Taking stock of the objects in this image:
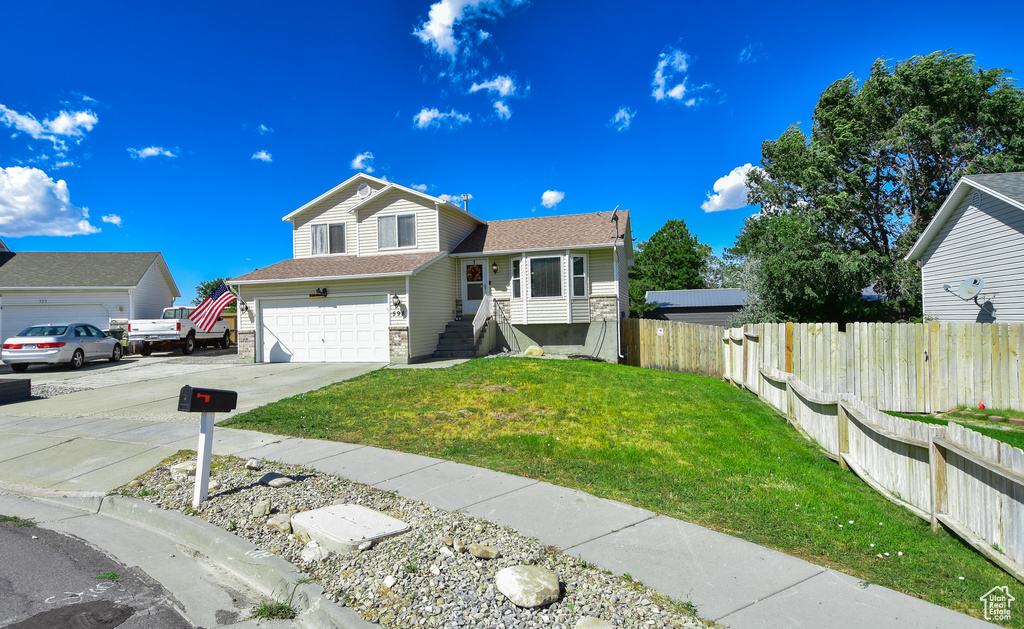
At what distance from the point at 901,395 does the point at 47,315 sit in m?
34.6

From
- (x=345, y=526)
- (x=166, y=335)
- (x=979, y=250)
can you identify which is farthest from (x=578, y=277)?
(x=166, y=335)

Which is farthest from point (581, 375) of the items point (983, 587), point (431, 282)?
point (983, 587)

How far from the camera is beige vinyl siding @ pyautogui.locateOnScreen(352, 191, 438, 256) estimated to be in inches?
790

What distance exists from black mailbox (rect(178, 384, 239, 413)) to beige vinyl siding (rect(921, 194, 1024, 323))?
1707cm

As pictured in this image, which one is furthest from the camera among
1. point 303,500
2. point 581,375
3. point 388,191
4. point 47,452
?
point 388,191

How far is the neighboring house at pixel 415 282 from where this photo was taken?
57.5 ft

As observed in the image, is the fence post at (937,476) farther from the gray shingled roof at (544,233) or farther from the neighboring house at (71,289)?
the neighboring house at (71,289)

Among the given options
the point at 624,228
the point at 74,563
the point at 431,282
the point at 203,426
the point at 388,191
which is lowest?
the point at 74,563

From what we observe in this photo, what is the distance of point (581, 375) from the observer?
13.1 metres

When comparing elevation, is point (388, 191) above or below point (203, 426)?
above

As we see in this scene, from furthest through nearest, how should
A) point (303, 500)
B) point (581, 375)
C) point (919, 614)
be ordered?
1. point (581, 375)
2. point (303, 500)
3. point (919, 614)

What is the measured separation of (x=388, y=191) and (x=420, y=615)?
18.8 metres

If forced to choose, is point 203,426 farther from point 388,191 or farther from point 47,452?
point 388,191

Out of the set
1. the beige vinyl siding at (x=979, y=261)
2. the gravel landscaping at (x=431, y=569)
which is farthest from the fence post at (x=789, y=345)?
the gravel landscaping at (x=431, y=569)
